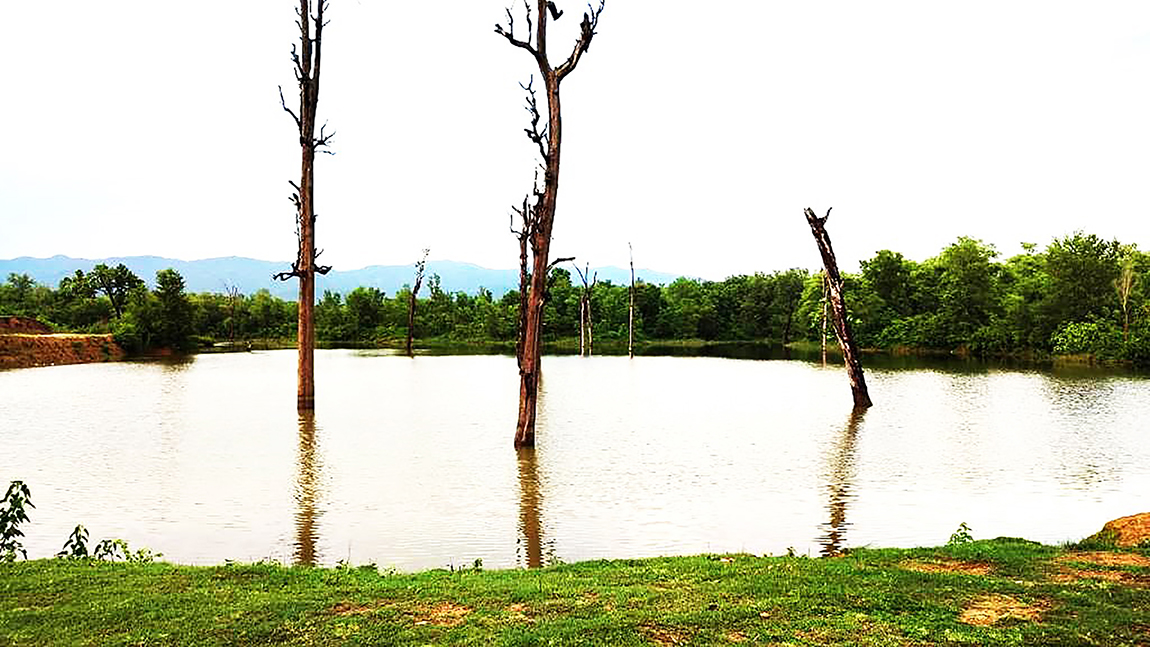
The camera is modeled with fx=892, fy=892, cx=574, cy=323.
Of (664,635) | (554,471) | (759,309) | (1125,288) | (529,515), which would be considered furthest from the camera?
(759,309)

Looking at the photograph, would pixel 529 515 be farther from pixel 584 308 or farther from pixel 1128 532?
pixel 584 308

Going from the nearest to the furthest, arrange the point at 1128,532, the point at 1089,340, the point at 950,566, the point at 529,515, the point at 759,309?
1. the point at 950,566
2. the point at 1128,532
3. the point at 529,515
4. the point at 1089,340
5. the point at 759,309

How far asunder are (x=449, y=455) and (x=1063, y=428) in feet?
46.6

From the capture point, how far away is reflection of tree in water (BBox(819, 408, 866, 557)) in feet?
32.2

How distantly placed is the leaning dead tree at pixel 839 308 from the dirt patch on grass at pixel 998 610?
64.3 feet

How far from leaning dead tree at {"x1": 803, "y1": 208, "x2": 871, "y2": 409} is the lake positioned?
637 millimetres

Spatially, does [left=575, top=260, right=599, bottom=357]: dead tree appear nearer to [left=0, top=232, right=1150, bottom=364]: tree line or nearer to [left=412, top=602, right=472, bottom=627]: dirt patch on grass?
[left=0, top=232, right=1150, bottom=364]: tree line

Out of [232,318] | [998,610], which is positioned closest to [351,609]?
[998,610]

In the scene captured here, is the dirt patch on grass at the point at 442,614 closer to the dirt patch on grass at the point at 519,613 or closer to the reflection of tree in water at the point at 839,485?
the dirt patch on grass at the point at 519,613

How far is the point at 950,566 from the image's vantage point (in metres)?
7.32

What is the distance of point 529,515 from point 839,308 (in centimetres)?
1693

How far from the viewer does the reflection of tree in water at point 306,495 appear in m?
9.34

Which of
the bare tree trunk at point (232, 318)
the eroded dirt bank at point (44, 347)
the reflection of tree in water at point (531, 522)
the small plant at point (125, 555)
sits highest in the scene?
the bare tree trunk at point (232, 318)

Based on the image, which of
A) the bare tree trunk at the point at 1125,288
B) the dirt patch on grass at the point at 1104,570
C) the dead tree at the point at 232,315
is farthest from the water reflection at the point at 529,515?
the dead tree at the point at 232,315
